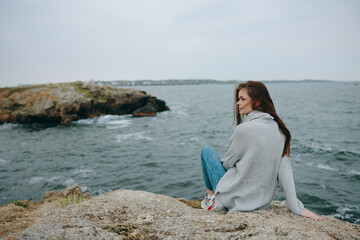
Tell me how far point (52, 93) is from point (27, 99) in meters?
3.18

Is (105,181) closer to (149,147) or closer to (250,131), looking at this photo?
(149,147)

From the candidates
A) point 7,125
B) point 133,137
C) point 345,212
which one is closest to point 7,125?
point 7,125

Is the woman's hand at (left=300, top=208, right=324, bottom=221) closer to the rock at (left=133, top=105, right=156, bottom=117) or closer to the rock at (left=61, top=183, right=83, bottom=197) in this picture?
the rock at (left=61, top=183, right=83, bottom=197)

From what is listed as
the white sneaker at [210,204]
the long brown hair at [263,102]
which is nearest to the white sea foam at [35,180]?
the white sneaker at [210,204]

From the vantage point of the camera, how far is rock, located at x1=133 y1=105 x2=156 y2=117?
3386 centimetres

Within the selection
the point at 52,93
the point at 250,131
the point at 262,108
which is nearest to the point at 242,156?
the point at 250,131

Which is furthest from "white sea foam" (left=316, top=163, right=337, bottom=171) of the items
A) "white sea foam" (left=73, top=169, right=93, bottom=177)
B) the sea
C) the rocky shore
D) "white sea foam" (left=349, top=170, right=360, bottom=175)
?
"white sea foam" (left=73, top=169, right=93, bottom=177)

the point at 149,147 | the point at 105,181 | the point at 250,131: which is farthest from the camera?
the point at 149,147

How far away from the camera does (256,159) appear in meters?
2.97

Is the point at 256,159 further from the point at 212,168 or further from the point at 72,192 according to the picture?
the point at 72,192

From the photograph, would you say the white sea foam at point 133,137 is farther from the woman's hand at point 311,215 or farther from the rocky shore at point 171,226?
the woman's hand at point 311,215

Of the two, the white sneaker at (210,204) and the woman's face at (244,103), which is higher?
the woman's face at (244,103)

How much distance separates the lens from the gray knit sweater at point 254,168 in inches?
116

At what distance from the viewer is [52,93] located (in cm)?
3052
